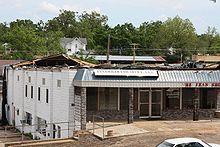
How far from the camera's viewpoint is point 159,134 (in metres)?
23.6

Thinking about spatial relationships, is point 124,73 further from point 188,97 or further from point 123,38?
point 123,38

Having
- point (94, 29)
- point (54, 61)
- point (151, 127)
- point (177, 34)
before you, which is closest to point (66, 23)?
point (94, 29)

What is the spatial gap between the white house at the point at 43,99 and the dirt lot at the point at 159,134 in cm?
380

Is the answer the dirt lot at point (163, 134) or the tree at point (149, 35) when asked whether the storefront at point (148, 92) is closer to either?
the dirt lot at point (163, 134)

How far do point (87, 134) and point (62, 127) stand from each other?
513 cm

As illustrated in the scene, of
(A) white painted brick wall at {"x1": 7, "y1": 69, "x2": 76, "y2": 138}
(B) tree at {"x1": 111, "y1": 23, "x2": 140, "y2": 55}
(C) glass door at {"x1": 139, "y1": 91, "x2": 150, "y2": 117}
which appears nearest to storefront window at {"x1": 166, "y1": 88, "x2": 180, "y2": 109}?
(C) glass door at {"x1": 139, "y1": 91, "x2": 150, "y2": 117}

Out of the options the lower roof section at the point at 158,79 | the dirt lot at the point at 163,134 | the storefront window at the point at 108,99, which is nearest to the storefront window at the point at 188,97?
the lower roof section at the point at 158,79

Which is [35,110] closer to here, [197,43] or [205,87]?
[205,87]

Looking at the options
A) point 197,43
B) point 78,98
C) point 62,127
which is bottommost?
point 62,127

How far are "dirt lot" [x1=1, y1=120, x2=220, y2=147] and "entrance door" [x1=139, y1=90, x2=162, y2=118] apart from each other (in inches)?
91.7

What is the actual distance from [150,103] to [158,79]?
256 centimetres

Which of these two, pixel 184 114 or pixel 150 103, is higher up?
pixel 150 103

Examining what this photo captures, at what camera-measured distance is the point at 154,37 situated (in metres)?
106

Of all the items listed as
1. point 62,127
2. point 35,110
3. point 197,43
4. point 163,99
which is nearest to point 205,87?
point 163,99
